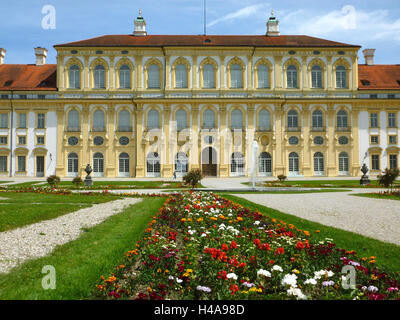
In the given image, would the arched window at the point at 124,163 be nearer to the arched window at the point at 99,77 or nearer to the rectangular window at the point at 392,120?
the arched window at the point at 99,77

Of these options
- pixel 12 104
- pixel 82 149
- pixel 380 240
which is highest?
pixel 12 104

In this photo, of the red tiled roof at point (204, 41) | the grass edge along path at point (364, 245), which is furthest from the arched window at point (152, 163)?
the grass edge along path at point (364, 245)

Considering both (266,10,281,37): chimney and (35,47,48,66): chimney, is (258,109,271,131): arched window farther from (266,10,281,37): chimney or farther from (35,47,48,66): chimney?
(35,47,48,66): chimney

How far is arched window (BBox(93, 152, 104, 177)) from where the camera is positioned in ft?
120

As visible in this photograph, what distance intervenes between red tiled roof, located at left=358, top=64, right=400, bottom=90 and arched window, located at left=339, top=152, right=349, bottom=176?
26.8 feet

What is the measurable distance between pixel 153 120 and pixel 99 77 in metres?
8.16

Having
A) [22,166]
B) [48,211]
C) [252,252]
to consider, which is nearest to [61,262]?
[252,252]

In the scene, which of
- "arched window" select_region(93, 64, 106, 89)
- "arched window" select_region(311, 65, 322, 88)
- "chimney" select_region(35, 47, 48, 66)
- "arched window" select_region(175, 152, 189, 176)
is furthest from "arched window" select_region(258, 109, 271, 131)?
"chimney" select_region(35, 47, 48, 66)

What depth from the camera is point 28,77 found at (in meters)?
38.6

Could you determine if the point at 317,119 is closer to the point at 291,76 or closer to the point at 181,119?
the point at 291,76

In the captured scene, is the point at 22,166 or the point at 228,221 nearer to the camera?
the point at 228,221

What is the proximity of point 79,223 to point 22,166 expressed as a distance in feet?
108

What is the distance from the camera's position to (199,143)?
3625cm

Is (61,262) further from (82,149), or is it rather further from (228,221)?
(82,149)
